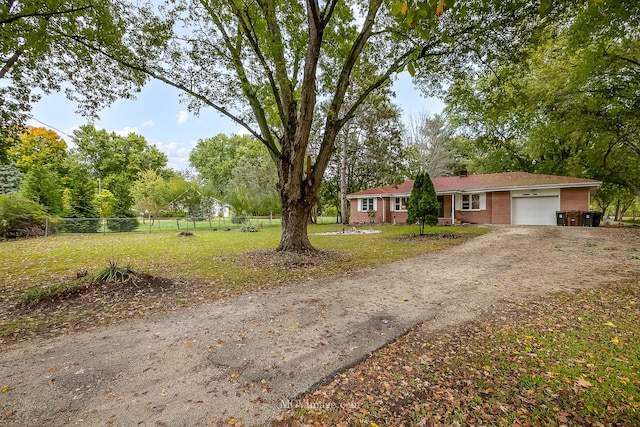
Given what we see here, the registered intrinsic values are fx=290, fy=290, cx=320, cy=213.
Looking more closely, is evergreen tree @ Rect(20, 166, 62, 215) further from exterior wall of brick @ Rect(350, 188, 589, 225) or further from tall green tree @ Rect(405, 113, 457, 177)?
tall green tree @ Rect(405, 113, 457, 177)

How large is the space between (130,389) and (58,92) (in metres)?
8.28

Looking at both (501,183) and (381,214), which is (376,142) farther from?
(501,183)

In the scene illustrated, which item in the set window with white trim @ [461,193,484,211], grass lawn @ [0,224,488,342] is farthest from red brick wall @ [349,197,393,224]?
grass lawn @ [0,224,488,342]

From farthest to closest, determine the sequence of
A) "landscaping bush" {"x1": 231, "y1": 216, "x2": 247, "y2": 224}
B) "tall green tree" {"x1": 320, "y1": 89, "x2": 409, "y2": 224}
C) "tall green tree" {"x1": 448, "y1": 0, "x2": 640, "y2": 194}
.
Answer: "landscaping bush" {"x1": 231, "y1": 216, "x2": 247, "y2": 224} → "tall green tree" {"x1": 320, "y1": 89, "x2": 409, "y2": 224} → "tall green tree" {"x1": 448, "y1": 0, "x2": 640, "y2": 194}

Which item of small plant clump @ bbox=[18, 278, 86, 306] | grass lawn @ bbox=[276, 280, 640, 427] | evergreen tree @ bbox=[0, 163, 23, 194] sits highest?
evergreen tree @ bbox=[0, 163, 23, 194]

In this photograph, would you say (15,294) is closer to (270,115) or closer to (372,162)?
(270,115)

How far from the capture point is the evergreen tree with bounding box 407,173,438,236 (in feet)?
46.5

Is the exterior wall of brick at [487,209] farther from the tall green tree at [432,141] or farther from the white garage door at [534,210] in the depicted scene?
the tall green tree at [432,141]

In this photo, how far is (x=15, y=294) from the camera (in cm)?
538

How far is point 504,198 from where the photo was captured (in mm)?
19844

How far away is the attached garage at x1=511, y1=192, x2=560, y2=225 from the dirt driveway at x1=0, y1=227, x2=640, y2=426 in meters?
14.1

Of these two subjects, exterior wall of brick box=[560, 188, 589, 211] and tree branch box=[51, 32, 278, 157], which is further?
exterior wall of brick box=[560, 188, 589, 211]

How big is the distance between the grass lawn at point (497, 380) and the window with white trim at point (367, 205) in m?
22.6

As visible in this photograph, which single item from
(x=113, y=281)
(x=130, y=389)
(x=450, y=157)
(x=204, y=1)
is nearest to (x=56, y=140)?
(x=204, y=1)
